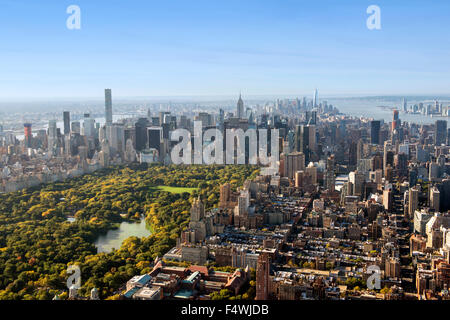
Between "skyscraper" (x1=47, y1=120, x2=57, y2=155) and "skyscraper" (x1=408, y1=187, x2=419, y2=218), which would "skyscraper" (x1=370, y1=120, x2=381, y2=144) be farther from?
"skyscraper" (x1=47, y1=120, x2=57, y2=155)

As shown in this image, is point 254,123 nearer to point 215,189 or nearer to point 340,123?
point 340,123

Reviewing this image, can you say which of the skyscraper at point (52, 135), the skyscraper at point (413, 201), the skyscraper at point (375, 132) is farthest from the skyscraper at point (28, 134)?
the skyscraper at point (375, 132)

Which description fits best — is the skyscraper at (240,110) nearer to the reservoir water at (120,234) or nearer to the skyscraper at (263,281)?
the reservoir water at (120,234)

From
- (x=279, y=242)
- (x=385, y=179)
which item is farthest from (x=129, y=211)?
(x=385, y=179)

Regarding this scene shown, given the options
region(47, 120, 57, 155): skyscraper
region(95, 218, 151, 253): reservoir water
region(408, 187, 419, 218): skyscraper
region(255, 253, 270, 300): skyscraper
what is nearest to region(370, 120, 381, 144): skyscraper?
region(408, 187, 419, 218): skyscraper

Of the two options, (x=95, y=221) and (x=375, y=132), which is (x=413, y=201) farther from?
(x=375, y=132)

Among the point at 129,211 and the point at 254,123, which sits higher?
the point at 254,123

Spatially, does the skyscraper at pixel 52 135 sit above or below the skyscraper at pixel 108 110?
below

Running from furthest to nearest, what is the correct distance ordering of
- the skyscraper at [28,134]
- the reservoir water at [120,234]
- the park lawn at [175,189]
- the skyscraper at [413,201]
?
the skyscraper at [28,134]
the park lawn at [175,189]
the skyscraper at [413,201]
the reservoir water at [120,234]
